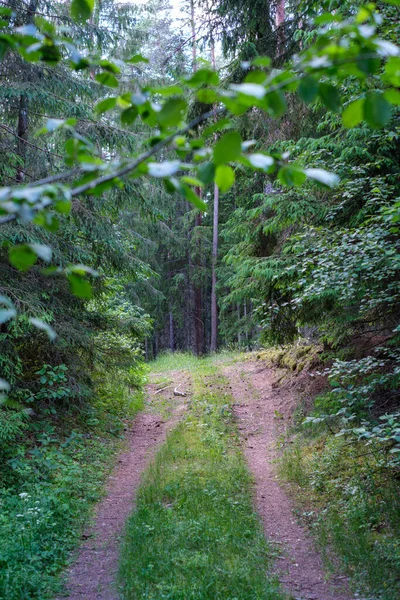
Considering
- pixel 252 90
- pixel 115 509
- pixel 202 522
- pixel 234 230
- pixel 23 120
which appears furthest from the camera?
pixel 234 230

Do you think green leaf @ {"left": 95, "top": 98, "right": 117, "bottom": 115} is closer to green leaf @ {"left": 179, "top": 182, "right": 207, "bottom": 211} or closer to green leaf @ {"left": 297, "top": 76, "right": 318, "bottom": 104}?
green leaf @ {"left": 179, "top": 182, "right": 207, "bottom": 211}

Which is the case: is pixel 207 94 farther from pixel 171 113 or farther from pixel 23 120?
pixel 23 120

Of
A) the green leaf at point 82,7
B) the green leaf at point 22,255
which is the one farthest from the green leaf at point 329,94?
the green leaf at point 22,255

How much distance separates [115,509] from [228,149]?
6.25 meters

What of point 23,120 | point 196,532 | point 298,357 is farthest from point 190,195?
point 298,357

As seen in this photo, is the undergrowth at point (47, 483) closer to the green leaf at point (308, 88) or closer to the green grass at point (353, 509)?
the green grass at point (353, 509)

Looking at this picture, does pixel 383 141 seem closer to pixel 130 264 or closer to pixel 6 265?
pixel 130 264

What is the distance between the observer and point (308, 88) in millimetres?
1373

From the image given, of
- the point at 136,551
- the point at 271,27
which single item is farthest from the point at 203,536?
the point at 271,27

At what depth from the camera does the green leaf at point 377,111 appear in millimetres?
1328

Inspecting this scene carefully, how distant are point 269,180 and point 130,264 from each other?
3854mm

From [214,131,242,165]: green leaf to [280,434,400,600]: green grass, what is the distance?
13.9ft

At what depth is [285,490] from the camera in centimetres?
688

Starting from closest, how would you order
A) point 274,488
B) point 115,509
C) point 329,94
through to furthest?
1. point 329,94
2. point 115,509
3. point 274,488
